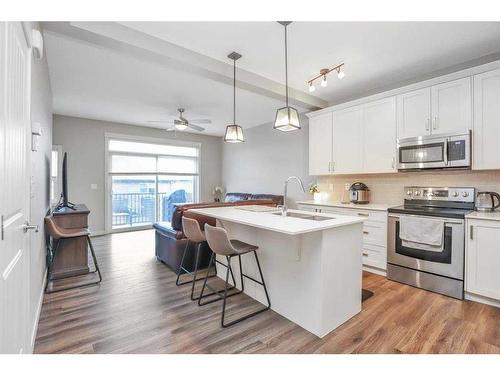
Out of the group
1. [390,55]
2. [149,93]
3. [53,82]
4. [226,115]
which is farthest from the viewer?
[226,115]

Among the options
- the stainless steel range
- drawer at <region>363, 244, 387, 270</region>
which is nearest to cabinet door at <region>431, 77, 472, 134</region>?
the stainless steel range

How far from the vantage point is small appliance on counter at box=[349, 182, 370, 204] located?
12.5 feet

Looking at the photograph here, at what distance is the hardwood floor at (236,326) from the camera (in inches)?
71.3

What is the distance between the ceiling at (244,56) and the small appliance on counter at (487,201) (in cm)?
157

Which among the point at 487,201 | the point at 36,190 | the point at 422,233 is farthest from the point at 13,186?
the point at 487,201

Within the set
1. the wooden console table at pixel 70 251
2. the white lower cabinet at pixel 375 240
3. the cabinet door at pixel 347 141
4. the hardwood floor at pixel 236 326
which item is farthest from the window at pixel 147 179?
the white lower cabinet at pixel 375 240

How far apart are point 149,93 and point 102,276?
280 cm

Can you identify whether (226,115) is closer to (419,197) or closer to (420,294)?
(419,197)

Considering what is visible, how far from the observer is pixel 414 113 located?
10.4 feet

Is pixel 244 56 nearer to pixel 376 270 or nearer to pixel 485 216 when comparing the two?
pixel 485 216

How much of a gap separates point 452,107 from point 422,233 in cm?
147
